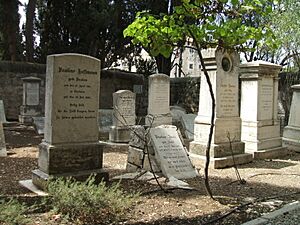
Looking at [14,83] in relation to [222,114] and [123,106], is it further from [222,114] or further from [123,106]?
[222,114]

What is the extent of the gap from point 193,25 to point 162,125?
268cm

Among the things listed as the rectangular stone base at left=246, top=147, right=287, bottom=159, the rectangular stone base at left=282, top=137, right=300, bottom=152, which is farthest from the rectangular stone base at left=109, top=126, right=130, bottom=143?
the rectangular stone base at left=282, top=137, right=300, bottom=152

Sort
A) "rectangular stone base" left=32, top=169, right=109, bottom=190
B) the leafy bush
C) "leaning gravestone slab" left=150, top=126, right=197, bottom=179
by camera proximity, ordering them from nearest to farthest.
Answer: the leafy bush
"rectangular stone base" left=32, top=169, right=109, bottom=190
"leaning gravestone slab" left=150, top=126, right=197, bottom=179

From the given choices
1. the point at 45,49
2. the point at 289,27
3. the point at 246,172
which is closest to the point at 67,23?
the point at 45,49

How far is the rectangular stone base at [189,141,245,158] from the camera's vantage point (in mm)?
7457

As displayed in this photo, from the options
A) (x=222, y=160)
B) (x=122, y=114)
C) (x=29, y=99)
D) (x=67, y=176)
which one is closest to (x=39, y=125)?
(x=29, y=99)

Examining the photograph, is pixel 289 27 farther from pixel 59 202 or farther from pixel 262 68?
pixel 59 202

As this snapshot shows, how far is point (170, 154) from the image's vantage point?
20.8 ft

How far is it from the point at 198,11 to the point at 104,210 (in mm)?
2723

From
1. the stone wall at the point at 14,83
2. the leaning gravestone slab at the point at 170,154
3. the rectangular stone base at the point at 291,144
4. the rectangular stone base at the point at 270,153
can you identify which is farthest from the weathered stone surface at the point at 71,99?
the stone wall at the point at 14,83

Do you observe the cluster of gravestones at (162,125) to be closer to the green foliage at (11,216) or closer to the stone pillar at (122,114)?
the stone pillar at (122,114)

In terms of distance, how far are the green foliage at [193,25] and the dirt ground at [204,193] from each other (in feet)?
6.37

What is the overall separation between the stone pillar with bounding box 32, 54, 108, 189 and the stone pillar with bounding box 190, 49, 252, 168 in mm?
3034

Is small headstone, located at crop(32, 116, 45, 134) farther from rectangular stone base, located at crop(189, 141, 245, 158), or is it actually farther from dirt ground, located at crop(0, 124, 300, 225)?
rectangular stone base, located at crop(189, 141, 245, 158)
